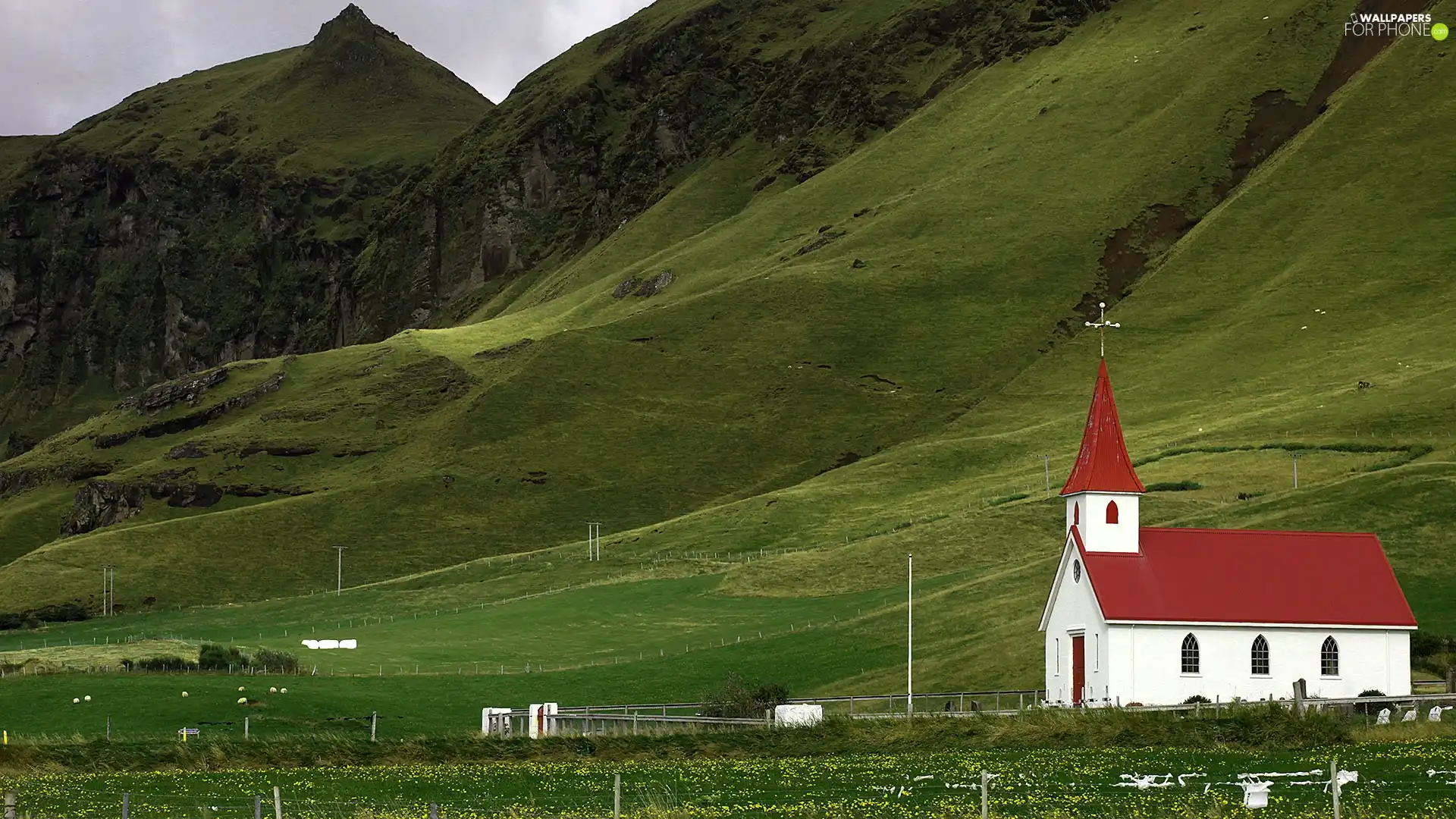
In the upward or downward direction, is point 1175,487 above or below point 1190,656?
above

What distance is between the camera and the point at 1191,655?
63344 millimetres

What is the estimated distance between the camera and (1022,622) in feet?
257

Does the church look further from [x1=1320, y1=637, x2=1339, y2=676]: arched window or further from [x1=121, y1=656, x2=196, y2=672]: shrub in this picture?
[x1=121, y1=656, x2=196, y2=672]: shrub

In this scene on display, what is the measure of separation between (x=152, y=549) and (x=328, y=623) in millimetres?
65832

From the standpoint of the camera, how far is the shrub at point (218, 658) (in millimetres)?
89625

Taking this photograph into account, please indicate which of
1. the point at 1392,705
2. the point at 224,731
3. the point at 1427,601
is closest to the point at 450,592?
the point at 224,731

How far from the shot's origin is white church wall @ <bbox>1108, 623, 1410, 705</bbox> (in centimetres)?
6250

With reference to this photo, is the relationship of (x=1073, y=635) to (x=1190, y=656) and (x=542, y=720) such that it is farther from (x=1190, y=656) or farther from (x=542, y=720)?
(x=542, y=720)

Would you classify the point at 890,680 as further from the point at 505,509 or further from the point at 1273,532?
the point at 505,509

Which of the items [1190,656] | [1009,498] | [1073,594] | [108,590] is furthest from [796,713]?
[108,590]

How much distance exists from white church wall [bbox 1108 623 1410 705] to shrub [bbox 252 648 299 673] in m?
45.4

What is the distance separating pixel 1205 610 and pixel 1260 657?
289 centimetres

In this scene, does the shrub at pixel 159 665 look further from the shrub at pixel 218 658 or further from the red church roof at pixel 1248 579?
the red church roof at pixel 1248 579

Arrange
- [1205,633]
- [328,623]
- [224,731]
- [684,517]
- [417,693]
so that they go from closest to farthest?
[1205,633]
[224,731]
[417,693]
[328,623]
[684,517]
